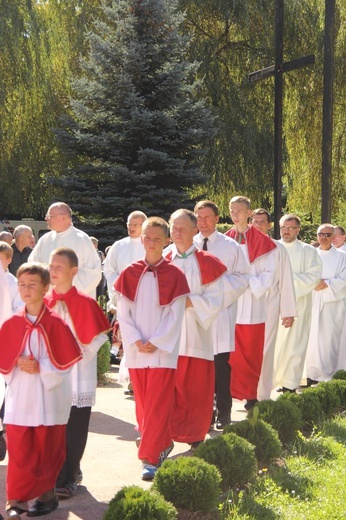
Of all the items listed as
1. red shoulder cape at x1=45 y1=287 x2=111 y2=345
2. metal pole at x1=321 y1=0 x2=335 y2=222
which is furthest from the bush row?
metal pole at x1=321 y1=0 x2=335 y2=222

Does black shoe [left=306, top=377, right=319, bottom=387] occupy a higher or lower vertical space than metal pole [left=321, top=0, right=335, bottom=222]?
lower

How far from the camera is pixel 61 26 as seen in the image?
24078 millimetres

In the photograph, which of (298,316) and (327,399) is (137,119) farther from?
(327,399)

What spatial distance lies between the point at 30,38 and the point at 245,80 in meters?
5.46

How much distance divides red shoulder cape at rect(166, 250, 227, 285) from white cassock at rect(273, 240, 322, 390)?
358cm

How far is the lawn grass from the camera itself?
5902 millimetres

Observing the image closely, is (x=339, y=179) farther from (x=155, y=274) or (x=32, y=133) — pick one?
(x=155, y=274)

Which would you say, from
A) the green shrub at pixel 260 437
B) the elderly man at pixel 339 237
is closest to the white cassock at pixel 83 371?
the green shrub at pixel 260 437

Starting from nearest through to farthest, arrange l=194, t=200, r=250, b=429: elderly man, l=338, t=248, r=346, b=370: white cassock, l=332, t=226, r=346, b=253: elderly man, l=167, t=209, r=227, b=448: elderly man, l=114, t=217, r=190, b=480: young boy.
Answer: l=114, t=217, r=190, b=480: young boy < l=167, t=209, r=227, b=448: elderly man < l=194, t=200, r=250, b=429: elderly man < l=338, t=248, r=346, b=370: white cassock < l=332, t=226, r=346, b=253: elderly man

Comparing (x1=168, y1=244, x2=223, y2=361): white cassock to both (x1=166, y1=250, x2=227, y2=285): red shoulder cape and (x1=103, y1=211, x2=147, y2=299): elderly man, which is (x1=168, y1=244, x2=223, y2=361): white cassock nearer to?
(x1=166, y1=250, x2=227, y2=285): red shoulder cape

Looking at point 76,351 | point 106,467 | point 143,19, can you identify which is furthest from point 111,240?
Result: point 76,351

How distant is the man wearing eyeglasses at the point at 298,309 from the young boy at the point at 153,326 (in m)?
4.24

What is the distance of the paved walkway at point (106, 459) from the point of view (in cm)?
618

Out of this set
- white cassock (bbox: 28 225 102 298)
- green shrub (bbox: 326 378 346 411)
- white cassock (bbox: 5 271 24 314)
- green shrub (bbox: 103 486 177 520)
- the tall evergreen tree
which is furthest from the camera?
the tall evergreen tree
